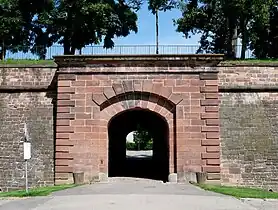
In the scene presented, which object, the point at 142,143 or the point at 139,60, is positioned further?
the point at 142,143

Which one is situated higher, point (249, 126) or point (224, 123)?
point (224, 123)

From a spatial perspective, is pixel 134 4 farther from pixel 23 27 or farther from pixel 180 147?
pixel 180 147

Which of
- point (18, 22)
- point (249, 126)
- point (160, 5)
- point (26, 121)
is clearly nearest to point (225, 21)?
point (160, 5)

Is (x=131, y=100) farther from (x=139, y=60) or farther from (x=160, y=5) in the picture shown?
(x=160, y=5)

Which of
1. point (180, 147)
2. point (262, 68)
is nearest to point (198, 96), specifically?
point (180, 147)

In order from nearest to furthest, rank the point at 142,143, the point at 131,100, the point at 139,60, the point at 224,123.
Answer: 1. the point at 139,60
2. the point at 131,100
3. the point at 224,123
4. the point at 142,143

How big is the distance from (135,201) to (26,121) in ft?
28.0

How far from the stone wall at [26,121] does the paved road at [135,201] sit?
3.93 m

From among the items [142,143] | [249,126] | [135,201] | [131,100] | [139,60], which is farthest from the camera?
[142,143]

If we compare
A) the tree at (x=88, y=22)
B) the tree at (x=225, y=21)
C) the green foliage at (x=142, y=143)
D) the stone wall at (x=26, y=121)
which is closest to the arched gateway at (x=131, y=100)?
the stone wall at (x=26, y=121)

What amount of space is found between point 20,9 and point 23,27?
63.5 inches

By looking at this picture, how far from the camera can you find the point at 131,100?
58.6 feet

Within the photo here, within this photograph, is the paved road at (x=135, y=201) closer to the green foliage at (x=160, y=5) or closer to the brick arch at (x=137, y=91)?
the brick arch at (x=137, y=91)

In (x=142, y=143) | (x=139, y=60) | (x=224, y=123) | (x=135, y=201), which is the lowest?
(x=135, y=201)
